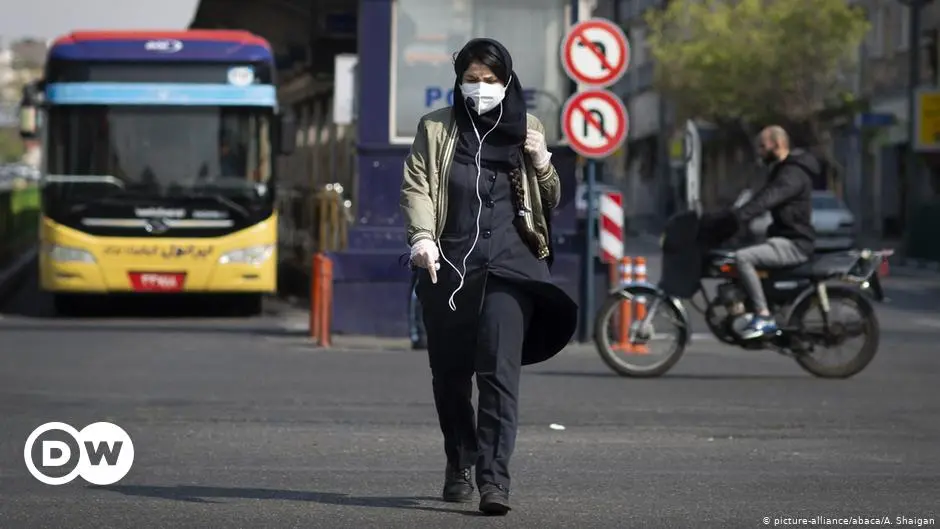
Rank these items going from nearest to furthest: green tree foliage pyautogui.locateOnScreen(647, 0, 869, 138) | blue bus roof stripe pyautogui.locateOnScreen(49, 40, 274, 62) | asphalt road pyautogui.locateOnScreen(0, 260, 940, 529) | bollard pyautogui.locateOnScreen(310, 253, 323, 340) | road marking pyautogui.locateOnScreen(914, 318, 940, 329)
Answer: asphalt road pyautogui.locateOnScreen(0, 260, 940, 529) < bollard pyautogui.locateOnScreen(310, 253, 323, 340) < blue bus roof stripe pyautogui.locateOnScreen(49, 40, 274, 62) < road marking pyautogui.locateOnScreen(914, 318, 940, 329) < green tree foliage pyautogui.locateOnScreen(647, 0, 869, 138)

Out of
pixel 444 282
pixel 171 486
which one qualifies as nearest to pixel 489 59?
pixel 444 282

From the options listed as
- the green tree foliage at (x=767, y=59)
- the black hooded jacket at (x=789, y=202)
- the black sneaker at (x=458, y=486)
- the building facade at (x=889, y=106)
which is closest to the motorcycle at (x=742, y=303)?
the black hooded jacket at (x=789, y=202)

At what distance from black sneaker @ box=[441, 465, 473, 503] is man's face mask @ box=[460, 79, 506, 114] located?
1391 mm

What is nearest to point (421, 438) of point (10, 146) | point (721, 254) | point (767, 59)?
point (721, 254)

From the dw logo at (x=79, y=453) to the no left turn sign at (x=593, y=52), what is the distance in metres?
8.92

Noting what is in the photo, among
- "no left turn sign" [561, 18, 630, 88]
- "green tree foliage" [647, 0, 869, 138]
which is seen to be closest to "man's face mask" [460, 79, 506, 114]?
"no left turn sign" [561, 18, 630, 88]

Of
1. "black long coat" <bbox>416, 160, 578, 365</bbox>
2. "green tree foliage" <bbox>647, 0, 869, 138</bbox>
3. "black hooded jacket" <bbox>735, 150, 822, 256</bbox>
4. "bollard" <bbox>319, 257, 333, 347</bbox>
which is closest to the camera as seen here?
"black long coat" <bbox>416, 160, 578, 365</bbox>

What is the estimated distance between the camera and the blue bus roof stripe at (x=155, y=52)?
2395cm

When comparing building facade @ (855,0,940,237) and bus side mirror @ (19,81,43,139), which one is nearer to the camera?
bus side mirror @ (19,81,43,139)

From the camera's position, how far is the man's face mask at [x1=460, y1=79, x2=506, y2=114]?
8.12 metres

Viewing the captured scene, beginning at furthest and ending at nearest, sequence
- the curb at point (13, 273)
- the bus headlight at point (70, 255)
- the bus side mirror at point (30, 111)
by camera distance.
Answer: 1. the curb at point (13, 273)
2. the bus side mirror at point (30, 111)
3. the bus headlight at point (70, 255)

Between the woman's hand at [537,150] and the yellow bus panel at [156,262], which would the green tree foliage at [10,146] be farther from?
the woman's hand at [537,150]

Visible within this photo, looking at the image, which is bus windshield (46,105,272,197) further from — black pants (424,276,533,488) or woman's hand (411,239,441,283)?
woman's hand (411,239,441,283)

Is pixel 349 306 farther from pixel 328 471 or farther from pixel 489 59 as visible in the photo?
pixel 489 59
